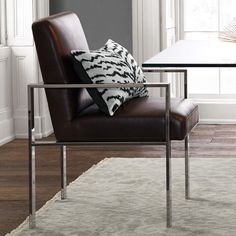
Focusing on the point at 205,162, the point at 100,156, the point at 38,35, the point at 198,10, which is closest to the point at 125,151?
the point at 100,156

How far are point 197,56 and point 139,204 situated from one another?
79 cm

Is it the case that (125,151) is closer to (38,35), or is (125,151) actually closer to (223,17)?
(223,17)

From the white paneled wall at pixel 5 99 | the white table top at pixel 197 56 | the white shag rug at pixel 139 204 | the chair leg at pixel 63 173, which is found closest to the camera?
the white table top at pixel 197 56

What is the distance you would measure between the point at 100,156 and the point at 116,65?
1820 millimetres

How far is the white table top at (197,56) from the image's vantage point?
135 inches

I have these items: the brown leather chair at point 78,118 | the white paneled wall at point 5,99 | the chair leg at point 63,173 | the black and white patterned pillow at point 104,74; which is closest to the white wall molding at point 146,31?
the white paneled wall at point 5,99

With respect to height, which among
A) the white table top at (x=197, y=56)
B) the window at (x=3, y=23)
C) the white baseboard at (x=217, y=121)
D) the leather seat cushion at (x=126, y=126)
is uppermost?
the window at (x=3, y=23)

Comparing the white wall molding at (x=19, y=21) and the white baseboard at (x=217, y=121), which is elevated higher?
the white wall molding at (x=19, y=21)

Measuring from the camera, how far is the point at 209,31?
22.9ft

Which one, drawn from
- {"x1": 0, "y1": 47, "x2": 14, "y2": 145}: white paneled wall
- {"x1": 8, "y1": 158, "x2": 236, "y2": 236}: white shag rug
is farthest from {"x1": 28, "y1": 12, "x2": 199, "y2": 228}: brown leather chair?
{"x1": 0, "y1": 47, "x2": 14, "y2": 145}: white paneled wall

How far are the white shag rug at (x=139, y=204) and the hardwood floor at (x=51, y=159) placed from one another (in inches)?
4.9

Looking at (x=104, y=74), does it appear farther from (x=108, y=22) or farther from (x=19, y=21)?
(x=108, y=22)

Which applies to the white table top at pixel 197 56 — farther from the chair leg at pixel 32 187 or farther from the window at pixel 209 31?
the window at pixel 209 31

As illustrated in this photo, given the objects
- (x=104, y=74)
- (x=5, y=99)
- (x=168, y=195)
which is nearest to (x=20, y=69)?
(x=5, y=99)
